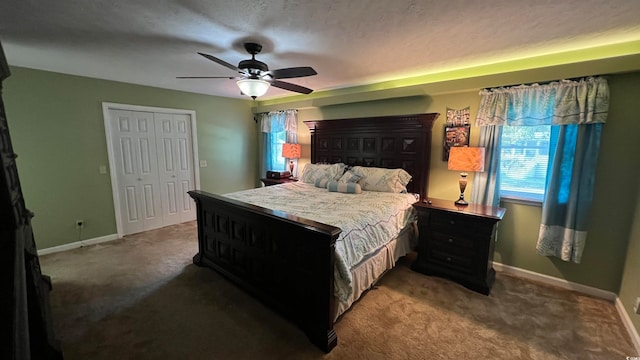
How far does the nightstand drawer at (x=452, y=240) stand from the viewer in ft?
8.73

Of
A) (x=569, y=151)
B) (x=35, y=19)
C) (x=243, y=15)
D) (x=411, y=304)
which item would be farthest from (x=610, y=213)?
(x=35, y=19)

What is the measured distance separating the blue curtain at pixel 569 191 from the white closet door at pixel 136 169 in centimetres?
535

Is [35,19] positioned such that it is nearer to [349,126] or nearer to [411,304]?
[349,126]

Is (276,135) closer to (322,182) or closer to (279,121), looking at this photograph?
(279,121)

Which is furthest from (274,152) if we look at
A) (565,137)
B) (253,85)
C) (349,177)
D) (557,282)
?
(557,282)

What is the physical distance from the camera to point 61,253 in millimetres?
3379

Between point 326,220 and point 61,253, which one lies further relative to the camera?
point 61,253

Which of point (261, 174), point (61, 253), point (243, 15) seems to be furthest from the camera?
point (261, 174)

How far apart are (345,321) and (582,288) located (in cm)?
248

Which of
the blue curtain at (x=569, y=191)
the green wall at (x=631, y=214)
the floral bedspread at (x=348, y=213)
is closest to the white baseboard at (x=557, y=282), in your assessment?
the green wall at (x=631, y=214)

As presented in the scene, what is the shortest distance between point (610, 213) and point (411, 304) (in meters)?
2.07

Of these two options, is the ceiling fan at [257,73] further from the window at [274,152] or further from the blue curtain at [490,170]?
the window at [274,152]

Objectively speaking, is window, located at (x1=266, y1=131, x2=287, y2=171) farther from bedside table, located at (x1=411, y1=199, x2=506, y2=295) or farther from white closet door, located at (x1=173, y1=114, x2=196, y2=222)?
bedside table, located at (x1=411, y1=199, x2=506, y2=295)

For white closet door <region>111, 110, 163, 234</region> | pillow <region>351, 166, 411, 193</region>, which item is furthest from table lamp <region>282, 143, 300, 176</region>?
white closet door <region>111, 110, 163, 234</region>
